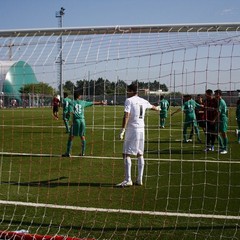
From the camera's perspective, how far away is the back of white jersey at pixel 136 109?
8211 mm

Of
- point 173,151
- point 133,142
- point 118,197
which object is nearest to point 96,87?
point 133,142

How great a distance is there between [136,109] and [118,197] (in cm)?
187

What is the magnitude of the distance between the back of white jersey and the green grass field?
36 cm

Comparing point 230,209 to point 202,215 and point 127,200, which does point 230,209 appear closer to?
point 202,215

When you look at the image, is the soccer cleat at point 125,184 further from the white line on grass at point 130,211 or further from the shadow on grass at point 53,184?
the white line on grass at point 130,211

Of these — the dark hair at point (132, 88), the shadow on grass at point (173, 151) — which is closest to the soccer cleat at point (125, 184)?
the dark hair at point (132, 88)

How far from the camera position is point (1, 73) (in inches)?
255

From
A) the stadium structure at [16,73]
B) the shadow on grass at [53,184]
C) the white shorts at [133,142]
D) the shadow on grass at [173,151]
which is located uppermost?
the stadium structure at [16,73]

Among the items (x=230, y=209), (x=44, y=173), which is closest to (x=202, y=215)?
(x=230, y=209)

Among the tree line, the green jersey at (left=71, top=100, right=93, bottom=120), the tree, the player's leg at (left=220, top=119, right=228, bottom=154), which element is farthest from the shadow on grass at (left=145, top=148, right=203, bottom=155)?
the tree

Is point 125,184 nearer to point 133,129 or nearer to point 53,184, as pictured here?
point 133,129

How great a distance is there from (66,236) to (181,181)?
4.02 metres

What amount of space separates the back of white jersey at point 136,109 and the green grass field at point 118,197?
1.20 ft

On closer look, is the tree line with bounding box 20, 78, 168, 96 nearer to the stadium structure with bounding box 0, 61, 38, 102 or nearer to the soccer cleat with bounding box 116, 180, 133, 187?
the stadium structure with bounding box 0, 61, 38, 102
